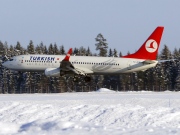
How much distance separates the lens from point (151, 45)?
46500 mm

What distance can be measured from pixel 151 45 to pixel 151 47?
0.23 m

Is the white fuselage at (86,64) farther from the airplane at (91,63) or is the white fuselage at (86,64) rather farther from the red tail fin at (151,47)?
the red tail fin at (151,47)

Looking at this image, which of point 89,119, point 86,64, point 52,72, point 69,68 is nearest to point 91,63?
point 86,64

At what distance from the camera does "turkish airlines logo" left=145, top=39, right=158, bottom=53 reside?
46.3 metres

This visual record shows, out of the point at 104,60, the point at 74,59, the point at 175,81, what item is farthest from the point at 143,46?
the point at 175,81

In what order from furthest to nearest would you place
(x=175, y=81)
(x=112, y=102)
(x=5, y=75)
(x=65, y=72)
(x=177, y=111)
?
(x=5, y=75) → (x=175, y=81) → (x=65, y=72) → (x=112, y=102) → (x=177, y=111)

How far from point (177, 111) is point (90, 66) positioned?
28998 millimetres

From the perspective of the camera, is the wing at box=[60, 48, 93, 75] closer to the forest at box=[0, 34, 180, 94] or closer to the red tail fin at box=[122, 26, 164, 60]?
the red tail fin at box=[122, 26, 164, 60]

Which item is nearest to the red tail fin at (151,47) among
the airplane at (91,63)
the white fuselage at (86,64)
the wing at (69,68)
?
the airplane at (91,63)

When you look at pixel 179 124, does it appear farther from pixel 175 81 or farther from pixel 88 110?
pixel 175 81

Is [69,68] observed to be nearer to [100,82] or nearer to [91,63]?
[91,63]

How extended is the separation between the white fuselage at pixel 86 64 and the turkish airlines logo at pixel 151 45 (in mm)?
1589

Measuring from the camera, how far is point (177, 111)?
58.4 feet

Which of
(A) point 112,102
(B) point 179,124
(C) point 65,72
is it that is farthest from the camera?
(C) point 65,72
